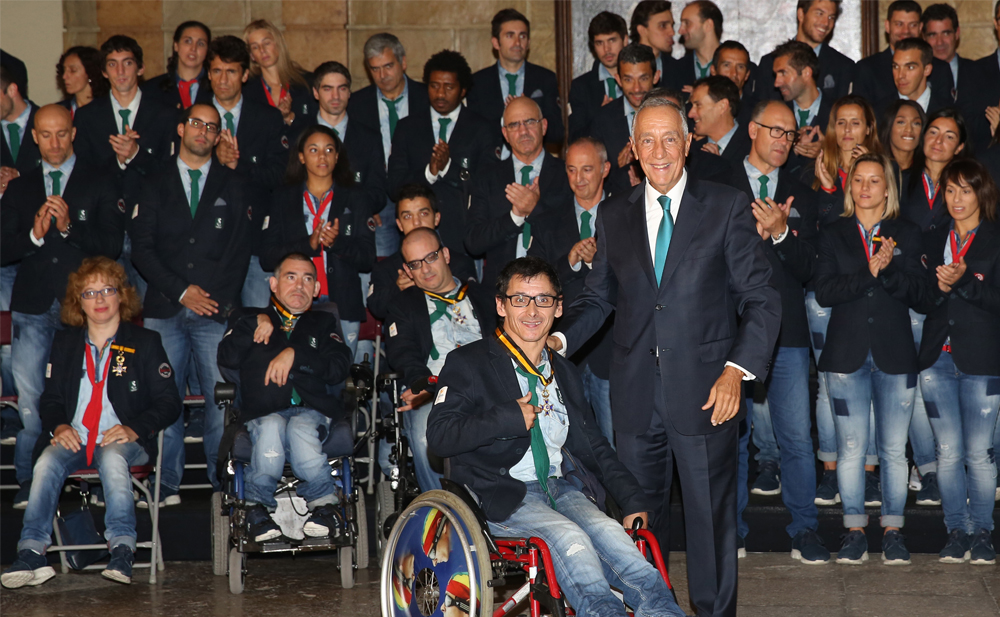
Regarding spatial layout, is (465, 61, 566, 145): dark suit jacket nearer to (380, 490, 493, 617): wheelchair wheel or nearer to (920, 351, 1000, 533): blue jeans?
(920, 351, 1000, 533): blue jeans

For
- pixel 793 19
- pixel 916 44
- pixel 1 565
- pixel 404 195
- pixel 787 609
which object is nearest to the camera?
pixel 787 609

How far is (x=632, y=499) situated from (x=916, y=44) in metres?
3.83

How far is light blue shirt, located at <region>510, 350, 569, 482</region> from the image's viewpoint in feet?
11.3

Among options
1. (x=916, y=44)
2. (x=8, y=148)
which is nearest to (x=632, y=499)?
(x=916, y=44)

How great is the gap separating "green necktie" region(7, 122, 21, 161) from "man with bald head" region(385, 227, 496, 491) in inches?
107

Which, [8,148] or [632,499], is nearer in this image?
[632,499]

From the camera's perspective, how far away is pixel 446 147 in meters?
6.02

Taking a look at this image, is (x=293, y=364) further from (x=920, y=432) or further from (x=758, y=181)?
(x=920, y=432)

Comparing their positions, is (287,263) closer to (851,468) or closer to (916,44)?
(851,468)

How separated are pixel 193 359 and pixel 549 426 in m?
2.75

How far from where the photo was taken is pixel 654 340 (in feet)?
11.2

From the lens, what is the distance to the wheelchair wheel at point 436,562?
295 centimetres

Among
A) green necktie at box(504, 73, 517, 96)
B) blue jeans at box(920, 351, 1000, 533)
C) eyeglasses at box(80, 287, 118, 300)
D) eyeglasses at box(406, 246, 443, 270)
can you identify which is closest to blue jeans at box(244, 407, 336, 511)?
eyeglasses at box(406, 246, 443, 270)

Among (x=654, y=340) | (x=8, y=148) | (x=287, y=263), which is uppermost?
(x=8, y=148)
